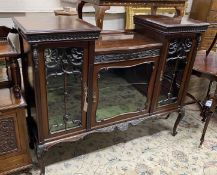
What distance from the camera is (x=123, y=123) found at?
1527 mm

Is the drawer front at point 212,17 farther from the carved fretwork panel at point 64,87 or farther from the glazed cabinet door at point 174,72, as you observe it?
the carved fretwork panel at point 64,87

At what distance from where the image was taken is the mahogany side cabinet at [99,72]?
44.0 inches

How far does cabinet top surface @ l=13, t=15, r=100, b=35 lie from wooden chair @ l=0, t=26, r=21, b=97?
13 cm

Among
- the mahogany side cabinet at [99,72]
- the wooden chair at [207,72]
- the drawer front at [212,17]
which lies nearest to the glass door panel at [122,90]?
the mahogany side cabinet at [99,72]

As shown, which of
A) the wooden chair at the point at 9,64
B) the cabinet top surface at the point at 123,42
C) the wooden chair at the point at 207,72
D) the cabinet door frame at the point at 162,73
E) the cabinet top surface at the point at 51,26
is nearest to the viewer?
the cabinet top surface at the point at 51,26

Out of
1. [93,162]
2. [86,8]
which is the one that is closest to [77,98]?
[93,162]

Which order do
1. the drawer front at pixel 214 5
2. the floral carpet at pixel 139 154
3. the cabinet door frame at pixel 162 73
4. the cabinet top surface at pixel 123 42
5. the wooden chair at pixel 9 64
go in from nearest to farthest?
the wooden chair at pixel 9 64 < the cabinet top surface at pixel 123 42 < the cabinet door frame at pixel 162 73 < the floral carpet at pixel 139 154 < the drawer front at pixel 214 5

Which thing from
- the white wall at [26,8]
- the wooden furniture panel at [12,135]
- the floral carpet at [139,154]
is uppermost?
the white wall at [26,8]

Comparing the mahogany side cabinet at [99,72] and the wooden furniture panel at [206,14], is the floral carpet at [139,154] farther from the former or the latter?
the wooden furniture panel at [206,14]

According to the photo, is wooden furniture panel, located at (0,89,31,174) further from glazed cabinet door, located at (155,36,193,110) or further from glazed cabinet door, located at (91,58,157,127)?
glazed cabinet door, located at (155,36,193,110)

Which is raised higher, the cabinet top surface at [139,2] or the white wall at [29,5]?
the cabinet top surface at [139,2]

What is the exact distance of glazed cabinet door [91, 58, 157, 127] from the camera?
4.37ft

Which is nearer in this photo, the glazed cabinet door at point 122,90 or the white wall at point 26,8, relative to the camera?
the glazed cabinet door at point 122,90

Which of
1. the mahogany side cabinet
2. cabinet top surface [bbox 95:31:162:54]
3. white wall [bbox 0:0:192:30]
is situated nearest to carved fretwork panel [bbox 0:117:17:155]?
the mahogany side cabinet
